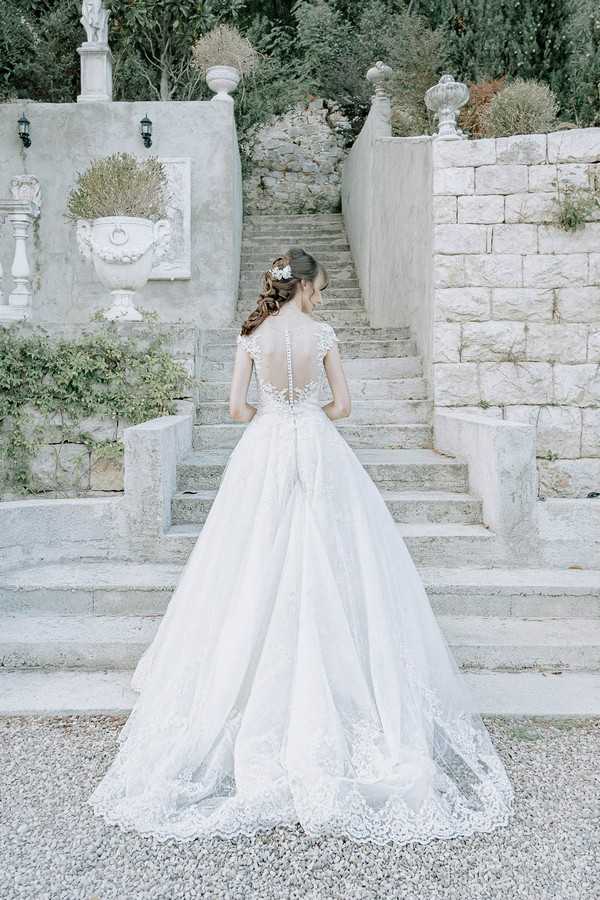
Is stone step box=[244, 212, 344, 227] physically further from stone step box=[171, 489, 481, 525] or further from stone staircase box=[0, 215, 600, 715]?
stone step box=[171, 489, 481, 525]

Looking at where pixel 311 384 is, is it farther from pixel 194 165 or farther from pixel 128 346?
pixel 194 165

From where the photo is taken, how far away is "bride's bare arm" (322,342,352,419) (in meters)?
2.89

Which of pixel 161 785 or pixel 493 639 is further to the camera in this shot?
pixel 493 639

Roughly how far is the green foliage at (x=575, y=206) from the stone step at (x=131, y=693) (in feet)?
11.8

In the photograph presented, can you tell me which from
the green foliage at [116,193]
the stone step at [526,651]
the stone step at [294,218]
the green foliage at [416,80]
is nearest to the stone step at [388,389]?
the green foliage at [116,193]

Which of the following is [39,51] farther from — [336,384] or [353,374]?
[336,384]

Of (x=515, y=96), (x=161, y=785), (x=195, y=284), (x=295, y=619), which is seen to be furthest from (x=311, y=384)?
(x=195, y=284)

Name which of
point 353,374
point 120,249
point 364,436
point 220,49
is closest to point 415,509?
point 364,436

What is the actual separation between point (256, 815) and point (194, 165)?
7311 millimetres

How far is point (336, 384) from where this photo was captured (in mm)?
2980

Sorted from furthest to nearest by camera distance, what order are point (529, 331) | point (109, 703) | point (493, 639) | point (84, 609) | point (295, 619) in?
point (529, 331) → point (84, 609) → point (493, 639) → point (109, 703) → point (295, 619)

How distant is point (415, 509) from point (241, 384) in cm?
209

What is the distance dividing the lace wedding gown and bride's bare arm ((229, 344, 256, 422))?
5cm

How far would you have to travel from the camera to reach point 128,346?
5438 millimetres
